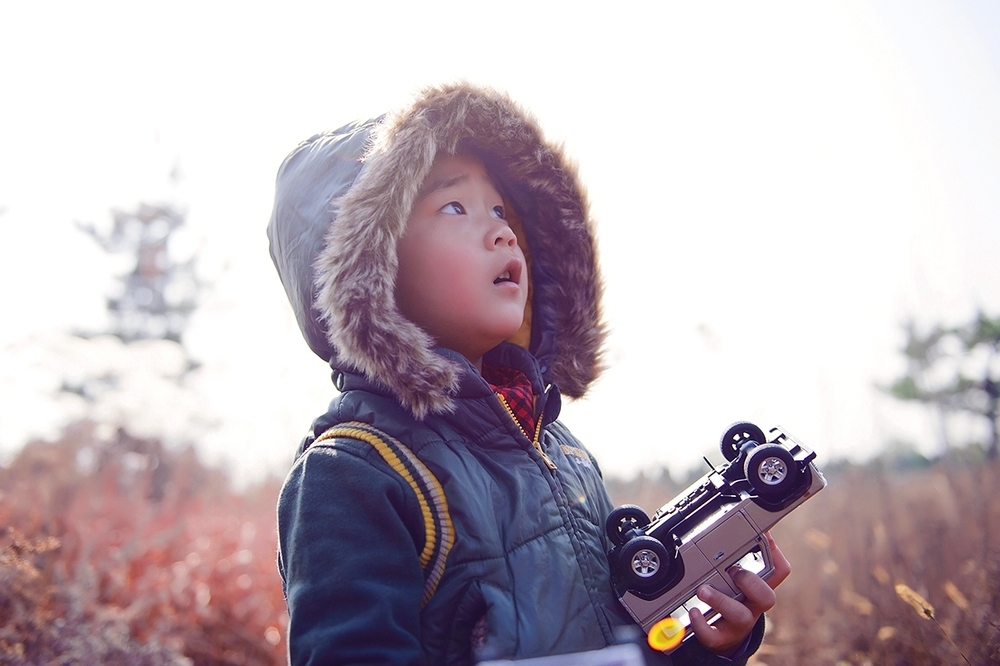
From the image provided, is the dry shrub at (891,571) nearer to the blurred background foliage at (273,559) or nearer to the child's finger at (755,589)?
the blurred background foliage at (273,559)

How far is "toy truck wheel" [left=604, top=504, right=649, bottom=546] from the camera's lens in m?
1.91

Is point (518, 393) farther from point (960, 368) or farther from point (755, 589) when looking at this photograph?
point (960, 368)

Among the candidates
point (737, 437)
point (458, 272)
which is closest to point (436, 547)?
point (458, 272)

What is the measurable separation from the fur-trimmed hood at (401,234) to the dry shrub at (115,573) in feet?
5.49

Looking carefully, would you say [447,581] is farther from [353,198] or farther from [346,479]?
[353,198]

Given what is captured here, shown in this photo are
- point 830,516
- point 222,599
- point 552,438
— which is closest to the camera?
point 552,438

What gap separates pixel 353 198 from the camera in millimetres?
1970

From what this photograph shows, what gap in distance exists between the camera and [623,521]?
192 centimetres

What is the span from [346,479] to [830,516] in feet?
14.8

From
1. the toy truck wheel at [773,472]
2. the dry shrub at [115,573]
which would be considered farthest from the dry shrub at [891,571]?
the dry shrub at [115,573]

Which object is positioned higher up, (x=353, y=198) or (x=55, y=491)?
(x=353, y=198)

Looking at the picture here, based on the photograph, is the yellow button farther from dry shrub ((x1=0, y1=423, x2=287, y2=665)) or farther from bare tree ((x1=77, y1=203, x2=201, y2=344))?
bare tree ((x1=77, y1=203, x2=201, y2=344))

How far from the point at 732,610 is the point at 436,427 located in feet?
2.79

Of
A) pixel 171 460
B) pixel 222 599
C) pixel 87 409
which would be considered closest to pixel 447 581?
pixel 222 599
